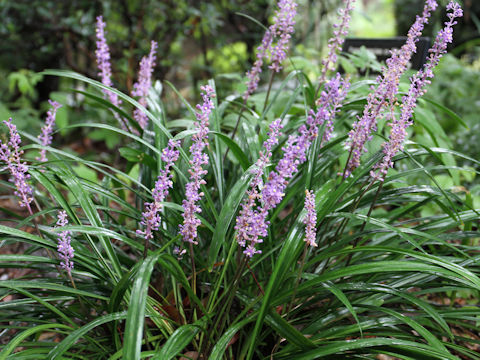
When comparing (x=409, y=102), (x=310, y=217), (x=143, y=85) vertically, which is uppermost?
(x=143, y=85)

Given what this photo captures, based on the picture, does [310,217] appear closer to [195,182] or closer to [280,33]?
[195,182]

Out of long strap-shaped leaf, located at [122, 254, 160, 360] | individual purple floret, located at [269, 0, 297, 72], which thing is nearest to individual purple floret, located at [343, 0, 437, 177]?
individual purple floret, located at [269, 0, 297, 72]

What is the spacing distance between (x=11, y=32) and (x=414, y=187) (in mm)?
4804

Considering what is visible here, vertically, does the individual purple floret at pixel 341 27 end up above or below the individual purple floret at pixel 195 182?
above

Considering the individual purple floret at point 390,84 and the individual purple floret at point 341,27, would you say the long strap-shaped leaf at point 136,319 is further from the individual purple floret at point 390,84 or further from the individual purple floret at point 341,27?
the individual purple floret at point 341,27

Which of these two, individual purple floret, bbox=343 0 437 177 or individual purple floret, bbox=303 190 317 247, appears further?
individual purple floret, bbox=343 0 437 177

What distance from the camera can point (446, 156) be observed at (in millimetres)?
2416

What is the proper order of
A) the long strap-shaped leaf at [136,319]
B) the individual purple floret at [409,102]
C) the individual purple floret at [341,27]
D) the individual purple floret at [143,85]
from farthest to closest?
the individual purple floret at [143,85] < the individual purple floret at [341,27] < the individual purple floret at [409,102] < the long strap-shaped leaf at [136,319]

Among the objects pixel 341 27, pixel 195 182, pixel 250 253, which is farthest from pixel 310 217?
pixel 341 27

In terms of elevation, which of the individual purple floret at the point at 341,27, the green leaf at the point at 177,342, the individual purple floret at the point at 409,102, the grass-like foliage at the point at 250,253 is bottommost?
the green leaf at the point at 177,342

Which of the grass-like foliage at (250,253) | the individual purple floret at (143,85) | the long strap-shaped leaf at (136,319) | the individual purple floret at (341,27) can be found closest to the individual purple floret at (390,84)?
the grass-like foliage at (250,253)

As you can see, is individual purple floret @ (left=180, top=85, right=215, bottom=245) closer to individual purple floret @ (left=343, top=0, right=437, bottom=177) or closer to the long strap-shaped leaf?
the long strap-shaped leaf

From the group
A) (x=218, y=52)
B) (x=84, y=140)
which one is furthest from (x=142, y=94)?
(x=218, y=52)

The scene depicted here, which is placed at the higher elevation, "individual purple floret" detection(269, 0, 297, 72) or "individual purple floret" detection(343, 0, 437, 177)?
"individual purple floret" detection(269, 0, 297, 72)
